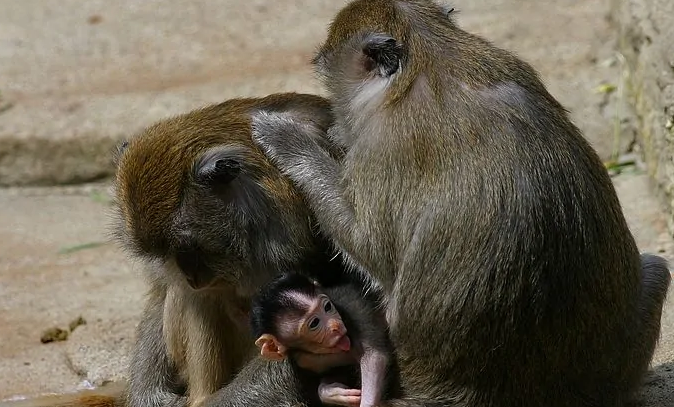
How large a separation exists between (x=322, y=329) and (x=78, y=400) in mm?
2168

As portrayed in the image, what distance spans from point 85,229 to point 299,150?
544 cm

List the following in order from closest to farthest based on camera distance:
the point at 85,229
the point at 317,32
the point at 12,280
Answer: the point at 12,280, the point at 85,229, the point at 317,32

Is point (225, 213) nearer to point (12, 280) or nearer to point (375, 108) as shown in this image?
A: point (375, 108)

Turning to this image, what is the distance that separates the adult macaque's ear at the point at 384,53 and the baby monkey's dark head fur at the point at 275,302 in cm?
112

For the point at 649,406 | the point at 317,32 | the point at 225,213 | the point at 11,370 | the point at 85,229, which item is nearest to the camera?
the point at 225,213

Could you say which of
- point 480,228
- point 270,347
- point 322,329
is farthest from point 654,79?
point 270,347

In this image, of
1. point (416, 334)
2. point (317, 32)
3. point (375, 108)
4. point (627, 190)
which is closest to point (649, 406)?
point (416, 334)

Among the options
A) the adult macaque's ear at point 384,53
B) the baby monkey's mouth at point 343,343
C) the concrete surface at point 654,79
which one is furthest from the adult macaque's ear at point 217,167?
the concrete surface at point 654,79

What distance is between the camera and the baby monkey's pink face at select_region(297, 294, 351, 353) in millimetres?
5969

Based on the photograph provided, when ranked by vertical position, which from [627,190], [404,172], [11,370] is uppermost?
[404,172]

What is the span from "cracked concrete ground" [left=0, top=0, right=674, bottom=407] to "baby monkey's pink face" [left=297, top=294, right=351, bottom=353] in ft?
8.13

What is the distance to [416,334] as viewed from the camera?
5738 millimetres

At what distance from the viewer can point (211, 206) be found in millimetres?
6121

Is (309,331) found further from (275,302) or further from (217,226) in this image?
(217,226)
